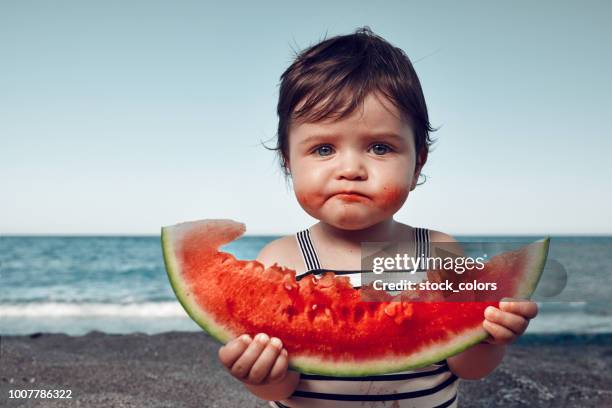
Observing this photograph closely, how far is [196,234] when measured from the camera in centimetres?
143

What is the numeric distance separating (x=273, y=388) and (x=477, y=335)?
0.55 meters

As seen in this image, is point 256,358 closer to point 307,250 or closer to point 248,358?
point 248,358

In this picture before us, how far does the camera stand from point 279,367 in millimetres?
1251

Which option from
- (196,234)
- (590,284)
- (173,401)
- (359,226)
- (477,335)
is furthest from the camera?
(590,284)

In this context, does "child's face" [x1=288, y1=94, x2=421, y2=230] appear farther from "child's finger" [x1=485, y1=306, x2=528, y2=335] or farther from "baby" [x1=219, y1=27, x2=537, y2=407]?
"child's finger" [x1=485, y1=306, x2=528, y2=335]

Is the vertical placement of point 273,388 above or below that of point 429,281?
below

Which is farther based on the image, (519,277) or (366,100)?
(366,100)

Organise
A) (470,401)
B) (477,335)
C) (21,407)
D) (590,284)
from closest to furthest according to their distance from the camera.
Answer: (477,335) → (21,407) → (470,401) → (590,284)

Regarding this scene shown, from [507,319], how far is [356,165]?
0.52m

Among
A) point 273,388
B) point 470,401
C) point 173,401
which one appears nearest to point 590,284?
point 470,401

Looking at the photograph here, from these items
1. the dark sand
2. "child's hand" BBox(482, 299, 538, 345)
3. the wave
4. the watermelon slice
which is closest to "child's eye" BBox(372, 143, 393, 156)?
the watermelon slice

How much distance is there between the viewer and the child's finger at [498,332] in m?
1.26

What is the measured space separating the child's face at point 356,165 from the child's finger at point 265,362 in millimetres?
397

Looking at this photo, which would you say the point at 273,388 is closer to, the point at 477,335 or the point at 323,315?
the point at 323,315
